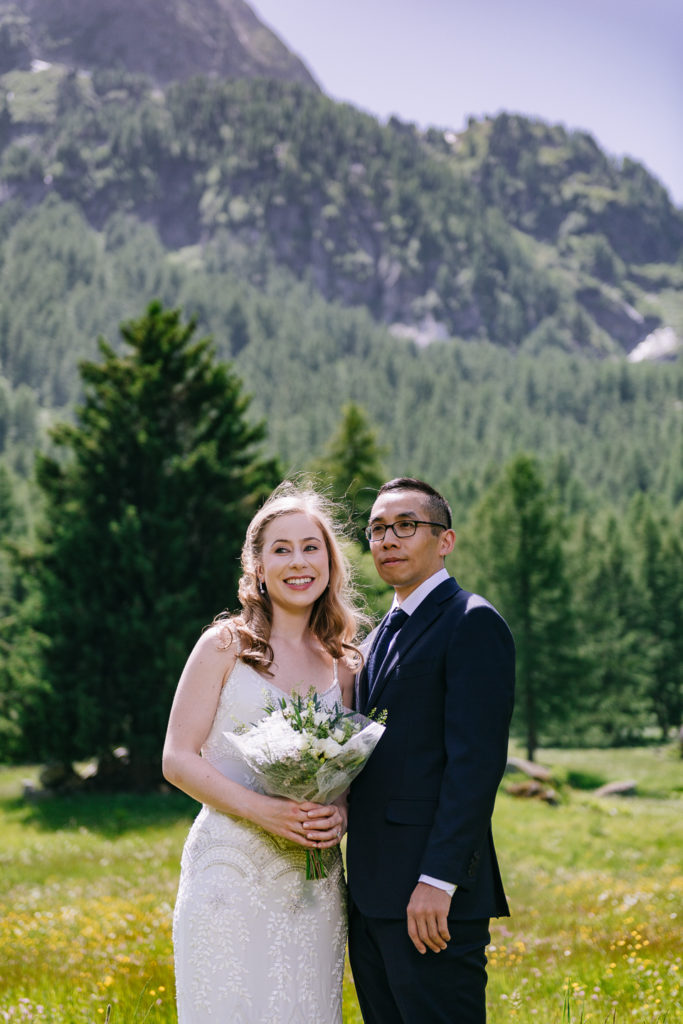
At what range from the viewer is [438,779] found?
12.9 feet

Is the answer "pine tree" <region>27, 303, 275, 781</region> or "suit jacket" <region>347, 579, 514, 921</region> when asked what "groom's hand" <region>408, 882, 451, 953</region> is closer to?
"suit jacket" <region>347, 579, 514, 921</region>

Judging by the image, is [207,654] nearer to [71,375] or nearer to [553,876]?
[553,876]

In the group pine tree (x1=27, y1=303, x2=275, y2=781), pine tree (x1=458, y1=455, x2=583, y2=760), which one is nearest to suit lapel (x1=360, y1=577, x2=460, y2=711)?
pine tree (x1=27, y1=303, x2=275, y2=781)

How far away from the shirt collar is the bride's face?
439 millimetres

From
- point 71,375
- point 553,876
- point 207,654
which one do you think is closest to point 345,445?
point 553,876

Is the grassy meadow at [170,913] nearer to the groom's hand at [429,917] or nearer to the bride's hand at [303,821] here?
the groom's hand at [429,917]

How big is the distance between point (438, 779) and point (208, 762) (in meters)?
1.03

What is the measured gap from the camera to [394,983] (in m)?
3.79

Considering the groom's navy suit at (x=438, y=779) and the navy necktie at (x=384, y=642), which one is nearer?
the groom's navy suit at (x=438, y=779)

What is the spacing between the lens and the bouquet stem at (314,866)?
3.99m

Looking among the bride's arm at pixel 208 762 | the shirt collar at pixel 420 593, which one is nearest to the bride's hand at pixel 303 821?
the bride's arm at pixel 208 762

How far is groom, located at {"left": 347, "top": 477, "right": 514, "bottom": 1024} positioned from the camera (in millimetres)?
3723

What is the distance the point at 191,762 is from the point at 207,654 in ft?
1.59

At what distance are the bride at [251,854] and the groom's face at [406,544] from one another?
371mm
